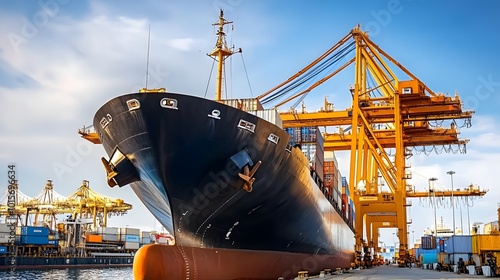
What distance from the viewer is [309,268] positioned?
19375 mm

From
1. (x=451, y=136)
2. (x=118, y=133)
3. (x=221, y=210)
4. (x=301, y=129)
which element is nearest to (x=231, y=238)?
(x=221, y=210)

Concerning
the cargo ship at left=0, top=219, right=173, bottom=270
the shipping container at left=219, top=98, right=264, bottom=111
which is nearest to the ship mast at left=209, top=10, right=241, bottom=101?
the shipping container at left=219, top=98, right=264, bottom=111

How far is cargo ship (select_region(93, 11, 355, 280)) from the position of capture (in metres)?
12.4

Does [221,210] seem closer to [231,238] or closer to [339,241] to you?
[231,238]

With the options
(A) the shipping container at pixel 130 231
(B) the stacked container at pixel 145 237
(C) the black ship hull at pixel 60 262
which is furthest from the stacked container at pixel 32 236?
(B) the stacked container at pixel 145 237

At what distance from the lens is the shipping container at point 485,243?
25.2 metres

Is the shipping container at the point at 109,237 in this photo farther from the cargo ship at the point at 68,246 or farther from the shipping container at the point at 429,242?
the shipping container at the point at 429,242

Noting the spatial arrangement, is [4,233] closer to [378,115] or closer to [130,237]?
[130,237]

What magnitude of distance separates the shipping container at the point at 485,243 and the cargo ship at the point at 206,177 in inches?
594

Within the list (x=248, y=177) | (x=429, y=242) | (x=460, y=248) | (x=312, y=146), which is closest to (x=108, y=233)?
(x=429, y=242)

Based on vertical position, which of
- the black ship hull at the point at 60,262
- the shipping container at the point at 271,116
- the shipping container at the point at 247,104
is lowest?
the black ship hull at the point at 60,262

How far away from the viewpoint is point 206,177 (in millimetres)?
13055

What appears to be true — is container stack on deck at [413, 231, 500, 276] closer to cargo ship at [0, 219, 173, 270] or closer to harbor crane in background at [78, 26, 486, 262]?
harbor crane in background at [78, 26, 486, 262]

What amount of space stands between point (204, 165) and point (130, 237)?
6081cm
